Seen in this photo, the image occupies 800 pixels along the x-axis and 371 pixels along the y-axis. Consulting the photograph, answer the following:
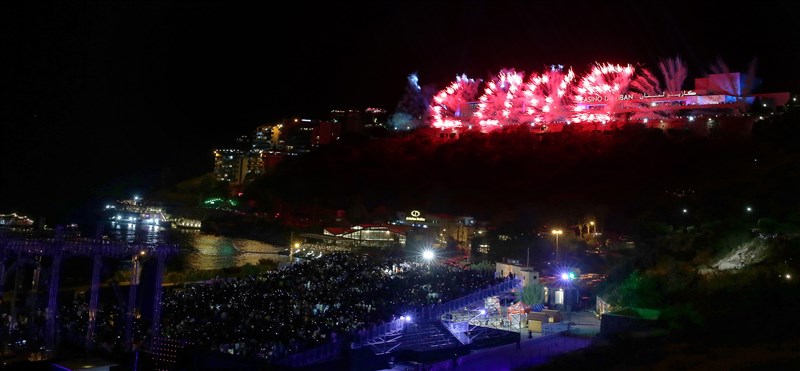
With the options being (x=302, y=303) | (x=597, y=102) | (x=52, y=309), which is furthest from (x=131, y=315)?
(x=597, y=102)

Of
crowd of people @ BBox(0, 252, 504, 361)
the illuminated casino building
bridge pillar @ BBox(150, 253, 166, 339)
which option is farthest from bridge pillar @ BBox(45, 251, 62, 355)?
the illuminated casino building

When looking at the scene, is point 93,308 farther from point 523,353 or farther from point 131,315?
point 523,353

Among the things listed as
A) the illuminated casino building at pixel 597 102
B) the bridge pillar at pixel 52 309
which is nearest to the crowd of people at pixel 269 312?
the bridge pillar at pixel 52 309

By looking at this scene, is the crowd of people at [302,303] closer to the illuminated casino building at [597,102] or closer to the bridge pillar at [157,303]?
the bridge pillar at [157,303]

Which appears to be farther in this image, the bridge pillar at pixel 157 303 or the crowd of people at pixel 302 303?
the bridge pillar at pixel 157 303

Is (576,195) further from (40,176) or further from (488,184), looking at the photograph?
(40,176)

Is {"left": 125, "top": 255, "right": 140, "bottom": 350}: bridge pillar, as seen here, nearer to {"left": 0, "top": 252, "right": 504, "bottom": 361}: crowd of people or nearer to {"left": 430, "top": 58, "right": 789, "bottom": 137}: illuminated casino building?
{"left": 0, "top": 252, "right": 504, "bottom": 361}: crowd of people

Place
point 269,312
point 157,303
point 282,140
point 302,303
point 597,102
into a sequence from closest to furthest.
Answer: point 157,303 → point 269,312 → point 302,303 → point 597,102 → point 282,140
